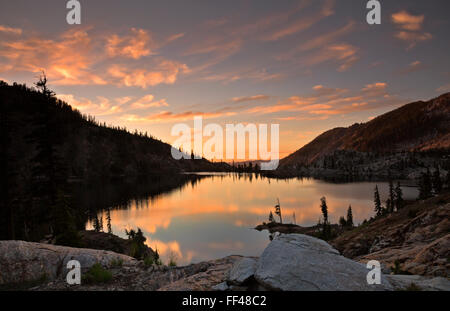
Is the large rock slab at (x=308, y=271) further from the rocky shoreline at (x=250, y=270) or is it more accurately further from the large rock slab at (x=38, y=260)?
the large rock slab at (x=38, y=260)

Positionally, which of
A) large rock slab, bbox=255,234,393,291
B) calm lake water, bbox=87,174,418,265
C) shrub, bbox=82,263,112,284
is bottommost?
calm lake water, bbox=87,174,418,265

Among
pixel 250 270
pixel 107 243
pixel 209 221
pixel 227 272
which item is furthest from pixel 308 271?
pixel 209 221

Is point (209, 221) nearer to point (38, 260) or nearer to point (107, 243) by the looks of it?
point (107, 243)

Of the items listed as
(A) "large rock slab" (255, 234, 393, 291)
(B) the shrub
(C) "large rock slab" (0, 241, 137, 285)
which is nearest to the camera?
(A) "large rock slab" (255, 234, 393, 291)

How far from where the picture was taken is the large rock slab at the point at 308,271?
274 inches

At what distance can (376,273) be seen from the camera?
7254 mm

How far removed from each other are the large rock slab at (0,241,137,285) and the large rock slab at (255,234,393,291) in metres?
8.26

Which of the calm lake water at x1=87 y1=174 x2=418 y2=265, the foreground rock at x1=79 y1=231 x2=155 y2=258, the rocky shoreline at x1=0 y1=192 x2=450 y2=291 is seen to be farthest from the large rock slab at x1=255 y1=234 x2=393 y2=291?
the calm lake water at x1=87 y1=174 x2=418 y2=265

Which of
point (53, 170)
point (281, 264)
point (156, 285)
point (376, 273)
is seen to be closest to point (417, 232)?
point (376, 273)

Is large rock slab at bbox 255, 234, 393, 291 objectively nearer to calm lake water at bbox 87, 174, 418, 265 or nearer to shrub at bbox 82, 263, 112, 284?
shrub at bbox 82, 263, 112, 284

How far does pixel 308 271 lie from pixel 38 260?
501 inches

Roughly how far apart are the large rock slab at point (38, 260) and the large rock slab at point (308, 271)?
8.26 meters

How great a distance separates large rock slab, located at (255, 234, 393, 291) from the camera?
6.95 m
